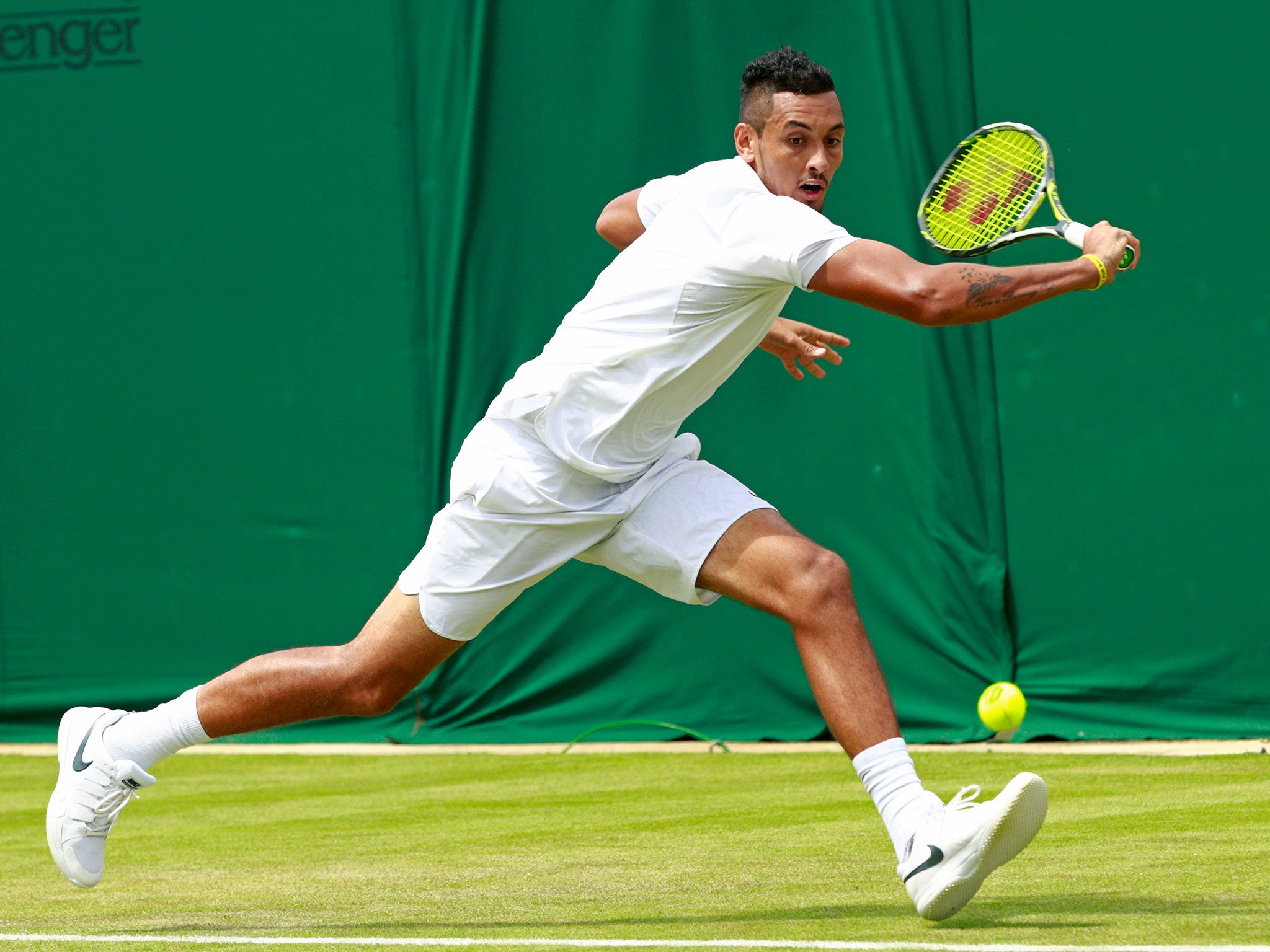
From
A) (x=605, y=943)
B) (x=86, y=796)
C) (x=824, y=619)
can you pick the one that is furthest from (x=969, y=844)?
(x=86, y=796)

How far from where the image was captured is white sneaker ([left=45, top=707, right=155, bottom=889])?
133 inches

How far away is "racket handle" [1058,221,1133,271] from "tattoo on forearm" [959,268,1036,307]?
7.4 inches

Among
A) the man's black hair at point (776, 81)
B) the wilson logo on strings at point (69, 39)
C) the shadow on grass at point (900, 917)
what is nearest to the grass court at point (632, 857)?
the shadow on grass at point (900, 917)

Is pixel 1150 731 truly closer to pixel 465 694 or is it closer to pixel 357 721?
pixel 465 694

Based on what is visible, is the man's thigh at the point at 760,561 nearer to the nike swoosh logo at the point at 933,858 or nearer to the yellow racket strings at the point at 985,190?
the nike swoosh logo at the point at 933,858

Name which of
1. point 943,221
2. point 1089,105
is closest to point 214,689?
point 943,221

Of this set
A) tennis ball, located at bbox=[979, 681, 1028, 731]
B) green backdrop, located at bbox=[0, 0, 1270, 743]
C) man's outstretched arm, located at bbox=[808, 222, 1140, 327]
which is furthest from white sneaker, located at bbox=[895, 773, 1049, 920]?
green backdrop, located at bbox=[0, 0, 1270, 743]

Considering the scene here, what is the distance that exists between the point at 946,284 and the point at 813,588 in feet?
1.92

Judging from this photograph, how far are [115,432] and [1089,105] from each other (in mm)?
4187

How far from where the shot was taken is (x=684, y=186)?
323 cm

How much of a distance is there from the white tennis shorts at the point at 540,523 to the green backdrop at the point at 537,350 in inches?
126

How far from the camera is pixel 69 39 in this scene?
736cm

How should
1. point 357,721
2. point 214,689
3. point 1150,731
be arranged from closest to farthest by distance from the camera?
point 214,689, point 1150,731, point 357,721

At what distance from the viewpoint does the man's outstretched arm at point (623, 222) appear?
3.67 meters
